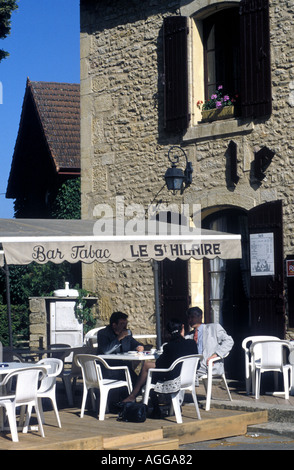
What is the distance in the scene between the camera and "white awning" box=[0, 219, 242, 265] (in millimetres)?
8008

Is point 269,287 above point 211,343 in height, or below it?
above

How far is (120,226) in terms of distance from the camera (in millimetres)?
9188

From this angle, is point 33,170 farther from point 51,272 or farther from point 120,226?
point 120,226

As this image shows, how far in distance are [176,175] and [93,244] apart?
4.05 metres

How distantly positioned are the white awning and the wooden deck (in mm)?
1622

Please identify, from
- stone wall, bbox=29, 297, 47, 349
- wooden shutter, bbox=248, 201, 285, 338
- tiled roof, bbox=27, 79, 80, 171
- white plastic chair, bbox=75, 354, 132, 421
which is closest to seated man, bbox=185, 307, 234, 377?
white plastic chair, bbox=75, 354, 132, 421

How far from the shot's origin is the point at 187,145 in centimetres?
→ 1270

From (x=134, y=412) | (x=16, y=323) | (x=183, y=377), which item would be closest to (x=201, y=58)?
(x=183, y=377)

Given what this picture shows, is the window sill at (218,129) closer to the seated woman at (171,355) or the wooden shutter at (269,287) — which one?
the wooden shutter at (269,287)

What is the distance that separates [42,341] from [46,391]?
5980mm

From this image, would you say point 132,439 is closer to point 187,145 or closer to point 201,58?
point 187,145

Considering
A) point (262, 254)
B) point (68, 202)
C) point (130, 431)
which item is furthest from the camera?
point (68, 202)

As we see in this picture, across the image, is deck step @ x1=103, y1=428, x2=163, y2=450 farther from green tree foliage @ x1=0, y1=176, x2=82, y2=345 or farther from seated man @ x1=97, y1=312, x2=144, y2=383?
green tree foliage @ x1=0, y1=176, x2=82, y2=345
